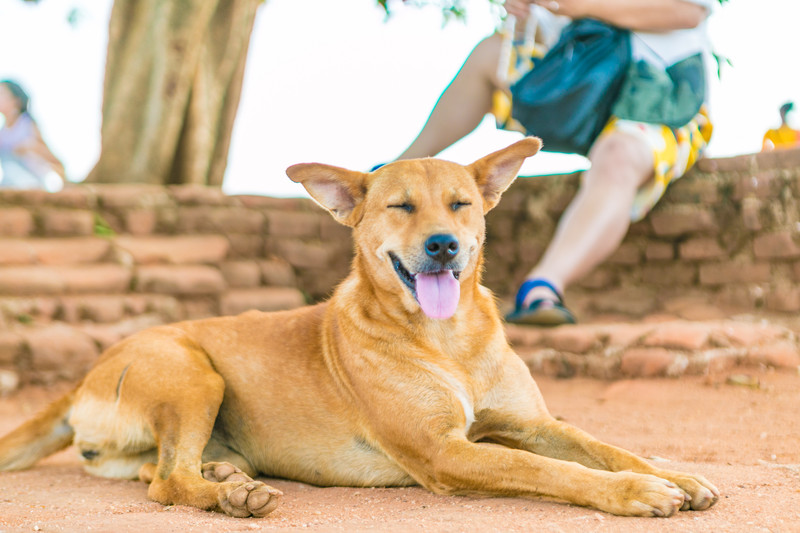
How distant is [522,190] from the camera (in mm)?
6215

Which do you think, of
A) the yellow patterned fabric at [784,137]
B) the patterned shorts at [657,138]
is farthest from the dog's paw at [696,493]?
the yellow patterned fabric at [784,137]

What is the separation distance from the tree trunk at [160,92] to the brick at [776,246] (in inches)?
193

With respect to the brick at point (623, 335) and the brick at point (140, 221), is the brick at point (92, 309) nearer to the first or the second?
the brick at point (140, 221)

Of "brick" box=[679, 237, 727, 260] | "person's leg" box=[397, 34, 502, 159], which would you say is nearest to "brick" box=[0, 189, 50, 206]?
"person's leg" box=[397, 34, 502, 159]

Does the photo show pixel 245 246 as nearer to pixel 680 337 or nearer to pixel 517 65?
pixel 517 65

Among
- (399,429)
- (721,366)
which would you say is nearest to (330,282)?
(721,366)

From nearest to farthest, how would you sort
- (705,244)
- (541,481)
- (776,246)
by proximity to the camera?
1. (541,481)
2. (776,246)
3. (705,244)

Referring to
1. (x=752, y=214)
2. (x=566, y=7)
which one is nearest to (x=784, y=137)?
(x=752, y=214)

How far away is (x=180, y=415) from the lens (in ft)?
9.67

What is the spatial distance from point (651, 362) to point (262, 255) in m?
3.25

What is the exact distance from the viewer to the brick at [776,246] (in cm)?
526

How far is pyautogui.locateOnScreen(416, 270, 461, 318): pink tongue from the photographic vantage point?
283 centimetres

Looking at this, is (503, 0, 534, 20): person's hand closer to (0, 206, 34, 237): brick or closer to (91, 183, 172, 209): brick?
(91, 183, 172, 209): brick

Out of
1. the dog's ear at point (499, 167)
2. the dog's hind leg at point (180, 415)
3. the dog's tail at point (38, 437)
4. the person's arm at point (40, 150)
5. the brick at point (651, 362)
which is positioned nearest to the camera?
the dog's hind leg at point (180, 415)
